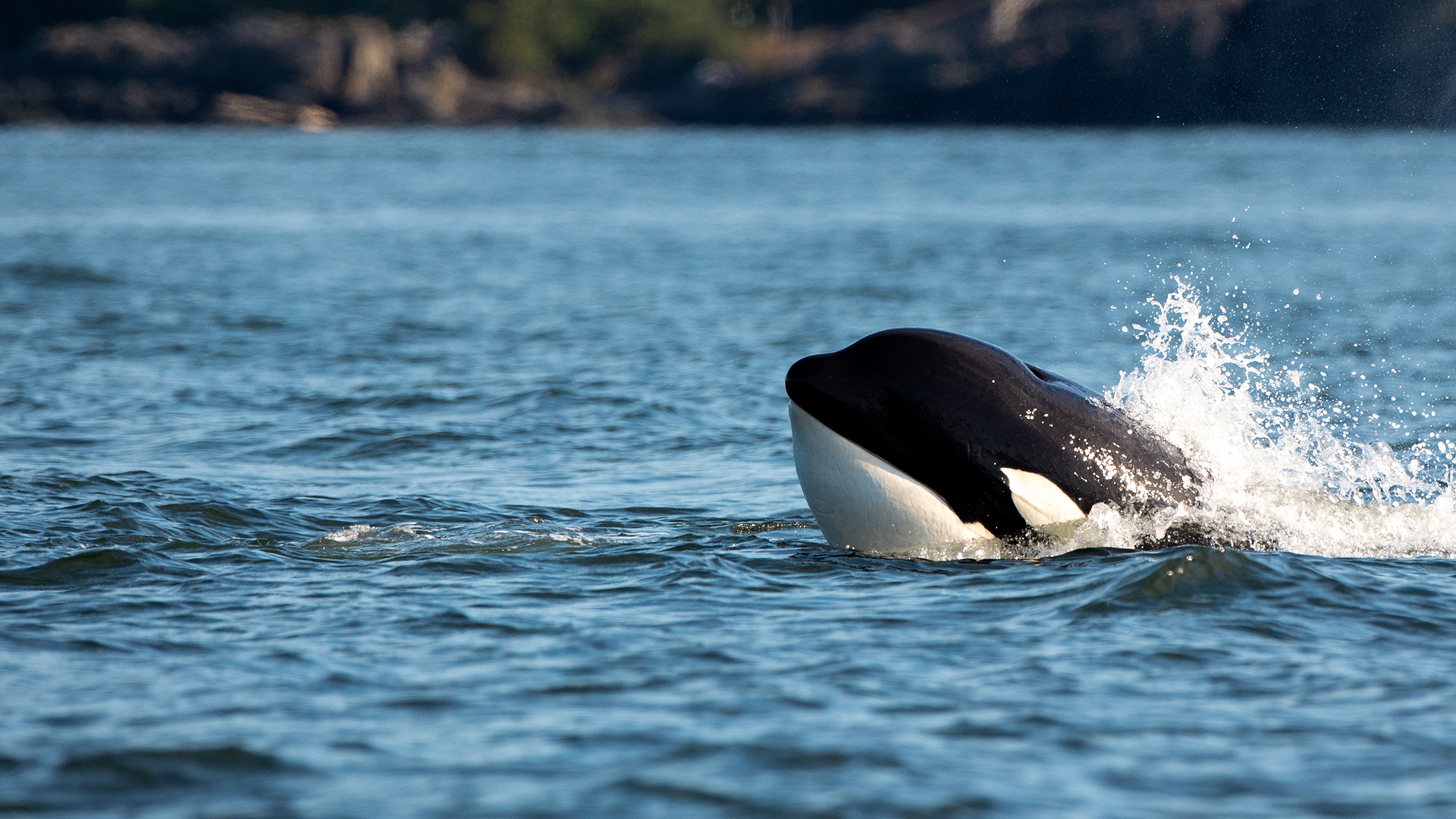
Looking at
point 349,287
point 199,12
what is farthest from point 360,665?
point 199,12

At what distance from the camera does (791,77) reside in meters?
106

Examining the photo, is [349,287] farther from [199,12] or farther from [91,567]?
[199,12]

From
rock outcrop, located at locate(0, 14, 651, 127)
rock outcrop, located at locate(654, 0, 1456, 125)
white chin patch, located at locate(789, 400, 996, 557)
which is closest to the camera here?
white chin patch, located at locate(789, 400, 996, 557)

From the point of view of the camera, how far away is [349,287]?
25.3m

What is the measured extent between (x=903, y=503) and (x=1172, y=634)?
160cm

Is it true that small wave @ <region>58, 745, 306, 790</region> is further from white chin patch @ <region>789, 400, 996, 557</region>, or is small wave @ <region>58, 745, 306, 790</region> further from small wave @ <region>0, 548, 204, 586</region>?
white chin patch @ <region>789, 400, 996, 557</region>

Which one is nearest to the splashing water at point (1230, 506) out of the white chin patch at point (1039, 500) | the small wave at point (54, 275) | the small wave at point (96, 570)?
the white chin patch at point (1039, 500)

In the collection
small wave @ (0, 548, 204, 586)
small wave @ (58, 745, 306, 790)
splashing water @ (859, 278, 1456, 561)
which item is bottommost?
small wave @ (0, 548, 204, 586)

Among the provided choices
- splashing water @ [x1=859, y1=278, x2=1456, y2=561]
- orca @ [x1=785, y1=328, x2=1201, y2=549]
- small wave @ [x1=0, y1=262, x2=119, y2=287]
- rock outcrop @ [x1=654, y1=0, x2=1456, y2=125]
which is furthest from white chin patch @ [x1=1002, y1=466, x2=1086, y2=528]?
rock outcrop @ [x1=654, y1=0, x2=1456, y2=125]

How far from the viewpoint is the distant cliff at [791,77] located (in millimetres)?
93875

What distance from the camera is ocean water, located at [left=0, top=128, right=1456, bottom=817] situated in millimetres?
5777

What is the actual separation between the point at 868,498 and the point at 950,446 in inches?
21.2

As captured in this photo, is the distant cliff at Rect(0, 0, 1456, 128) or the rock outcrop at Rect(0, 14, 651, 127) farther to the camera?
the rock outcrop at Rect(0, 14, 651, 127)

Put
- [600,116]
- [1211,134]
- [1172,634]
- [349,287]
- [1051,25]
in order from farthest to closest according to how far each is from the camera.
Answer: [600,116] → [1051,25] → [1211,134] → [349,287] → [1172,634]
